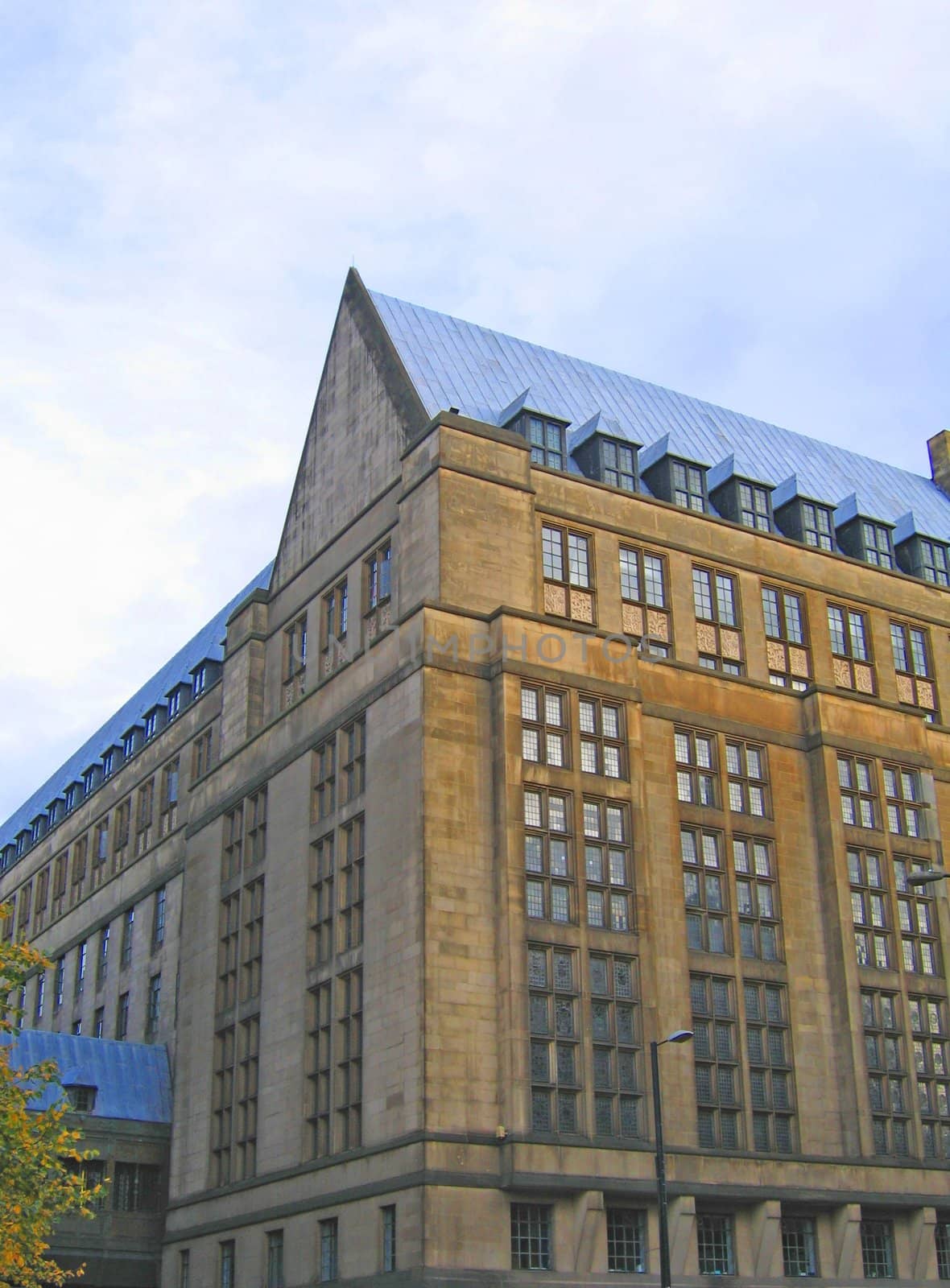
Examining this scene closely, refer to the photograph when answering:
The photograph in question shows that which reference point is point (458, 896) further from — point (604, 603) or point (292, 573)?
point (292, 573)

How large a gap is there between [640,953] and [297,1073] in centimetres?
1105

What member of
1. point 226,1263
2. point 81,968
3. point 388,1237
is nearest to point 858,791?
point 388,1237

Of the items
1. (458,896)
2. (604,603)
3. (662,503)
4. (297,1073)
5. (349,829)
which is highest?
(662,503)

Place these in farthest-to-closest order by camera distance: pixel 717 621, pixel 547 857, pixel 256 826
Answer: pixel 256 826
pixel 717 621
pixel 547 857

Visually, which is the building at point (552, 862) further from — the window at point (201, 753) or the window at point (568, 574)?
the window at point (201, 753)

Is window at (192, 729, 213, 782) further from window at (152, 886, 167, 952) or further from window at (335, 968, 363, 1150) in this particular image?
window at (335, 968, 363, 1150)

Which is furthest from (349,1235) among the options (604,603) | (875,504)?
(875,504)

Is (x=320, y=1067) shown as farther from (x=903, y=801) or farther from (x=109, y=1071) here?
(x=903, y=801)

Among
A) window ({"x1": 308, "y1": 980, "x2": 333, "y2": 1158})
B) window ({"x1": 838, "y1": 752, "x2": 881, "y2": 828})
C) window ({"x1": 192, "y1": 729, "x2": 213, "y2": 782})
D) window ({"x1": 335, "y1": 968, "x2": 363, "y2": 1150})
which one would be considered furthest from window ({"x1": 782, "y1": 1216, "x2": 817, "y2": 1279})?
window ({"x1": 192, "y1": 729, "x2": 213, "y2": 782})

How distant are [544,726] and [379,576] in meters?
9.17

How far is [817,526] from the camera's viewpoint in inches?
2290

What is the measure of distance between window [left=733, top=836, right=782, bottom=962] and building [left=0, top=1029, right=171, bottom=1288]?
22.4 meters

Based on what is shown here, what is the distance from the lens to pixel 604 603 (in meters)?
49.8

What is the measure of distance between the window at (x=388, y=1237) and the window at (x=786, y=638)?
71.9 feet
